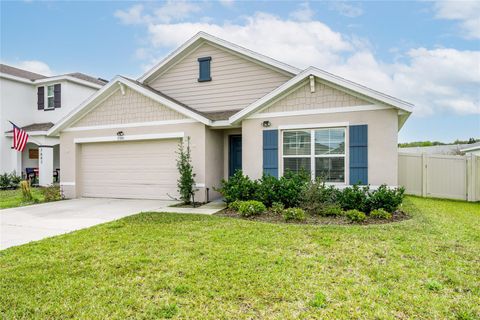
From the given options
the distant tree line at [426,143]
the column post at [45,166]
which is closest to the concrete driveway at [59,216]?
the column post at [45,166]

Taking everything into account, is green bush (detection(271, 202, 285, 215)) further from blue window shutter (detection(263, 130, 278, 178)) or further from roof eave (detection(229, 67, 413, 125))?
roof eave (detection(229, 67, 413, 125))

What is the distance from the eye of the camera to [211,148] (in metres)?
10.6

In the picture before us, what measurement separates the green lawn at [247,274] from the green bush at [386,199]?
48.0 inches

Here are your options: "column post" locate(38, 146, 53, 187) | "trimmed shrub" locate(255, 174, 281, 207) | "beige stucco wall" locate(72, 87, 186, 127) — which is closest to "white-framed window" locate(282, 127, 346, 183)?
"trimmed shrub" locate(255, 174, 281, 207)

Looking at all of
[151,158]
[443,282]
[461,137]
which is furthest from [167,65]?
[461,137]

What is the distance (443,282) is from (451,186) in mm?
9917

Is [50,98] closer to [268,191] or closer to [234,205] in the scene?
[234,205]

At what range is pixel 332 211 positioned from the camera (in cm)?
766

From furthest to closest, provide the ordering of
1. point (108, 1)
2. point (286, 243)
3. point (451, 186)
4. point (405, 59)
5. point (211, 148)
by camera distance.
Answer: point (405, 59) → point (108, 1) → point (451, 186) → point (211, 148) → point (286, 243)

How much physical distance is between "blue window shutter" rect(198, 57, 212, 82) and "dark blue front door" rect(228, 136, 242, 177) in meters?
2.96

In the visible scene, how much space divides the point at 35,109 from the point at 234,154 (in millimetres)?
15689

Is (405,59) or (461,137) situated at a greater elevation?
(405,59)

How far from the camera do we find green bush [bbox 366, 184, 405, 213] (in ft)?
24.5

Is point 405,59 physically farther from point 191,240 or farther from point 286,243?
point 191,240
